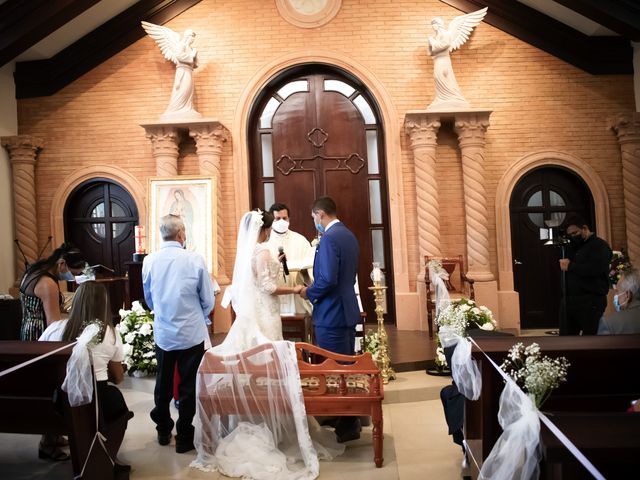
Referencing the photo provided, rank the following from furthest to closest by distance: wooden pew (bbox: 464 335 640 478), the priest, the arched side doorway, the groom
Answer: the arched side doorway → the priest → the groom → wooden pew (bbox: 464 335 640 478)

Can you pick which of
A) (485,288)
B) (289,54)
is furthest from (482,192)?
(289,54)

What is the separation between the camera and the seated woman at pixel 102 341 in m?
3.88

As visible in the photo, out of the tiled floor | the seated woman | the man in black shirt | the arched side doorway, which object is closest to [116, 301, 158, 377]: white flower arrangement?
the tiled floor

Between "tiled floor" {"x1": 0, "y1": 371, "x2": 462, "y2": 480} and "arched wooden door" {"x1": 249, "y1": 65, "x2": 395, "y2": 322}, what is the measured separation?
4192 millimetres

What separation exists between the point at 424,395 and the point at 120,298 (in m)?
5.27

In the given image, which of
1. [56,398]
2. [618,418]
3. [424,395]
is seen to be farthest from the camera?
[424,395]

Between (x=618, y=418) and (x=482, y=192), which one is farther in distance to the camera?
(x=482, y=192)

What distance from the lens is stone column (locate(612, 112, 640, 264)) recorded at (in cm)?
898

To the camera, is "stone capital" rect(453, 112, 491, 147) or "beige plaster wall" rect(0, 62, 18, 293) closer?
"stone capital" rect(453, 112, 491, 147)

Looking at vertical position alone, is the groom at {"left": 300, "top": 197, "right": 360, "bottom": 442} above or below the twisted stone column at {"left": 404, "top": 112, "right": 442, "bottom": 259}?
below

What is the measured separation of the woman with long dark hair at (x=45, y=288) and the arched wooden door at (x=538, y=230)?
272 inches

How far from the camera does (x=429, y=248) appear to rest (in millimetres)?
8953

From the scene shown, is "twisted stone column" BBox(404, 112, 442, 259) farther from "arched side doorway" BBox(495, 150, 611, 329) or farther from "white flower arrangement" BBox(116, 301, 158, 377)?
"white flower arrangement" BBox(116, 301, 158, 377)

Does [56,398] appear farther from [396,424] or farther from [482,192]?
[482,192]
